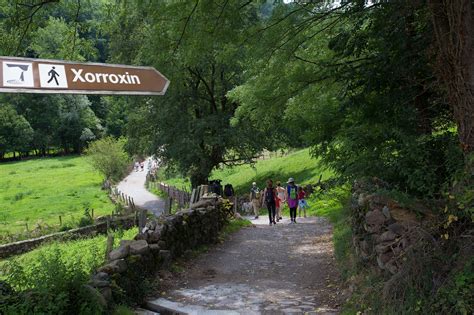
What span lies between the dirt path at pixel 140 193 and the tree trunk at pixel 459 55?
24.1 meters

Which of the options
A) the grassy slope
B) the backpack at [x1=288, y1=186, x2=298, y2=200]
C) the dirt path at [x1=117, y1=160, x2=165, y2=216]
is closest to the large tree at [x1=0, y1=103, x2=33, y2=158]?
the dirt path at [x1=117, y1=160, x2=165, y2=216]

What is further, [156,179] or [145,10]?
[156,179]

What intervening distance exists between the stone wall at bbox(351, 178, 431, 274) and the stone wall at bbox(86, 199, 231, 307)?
3.36m

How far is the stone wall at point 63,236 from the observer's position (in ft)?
70.2

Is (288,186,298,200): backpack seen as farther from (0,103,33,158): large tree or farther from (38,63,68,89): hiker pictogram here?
(0,103,33,158): large tree

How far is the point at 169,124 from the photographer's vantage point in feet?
85.7

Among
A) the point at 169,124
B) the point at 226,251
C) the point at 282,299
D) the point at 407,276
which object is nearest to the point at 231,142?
the point at 169,124

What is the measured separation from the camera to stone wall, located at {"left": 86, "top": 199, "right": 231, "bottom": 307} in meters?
6.18

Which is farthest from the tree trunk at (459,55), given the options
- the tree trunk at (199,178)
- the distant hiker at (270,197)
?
the tree trunk at (199,178)

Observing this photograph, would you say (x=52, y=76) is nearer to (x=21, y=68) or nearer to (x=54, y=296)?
(x=21, y=68)

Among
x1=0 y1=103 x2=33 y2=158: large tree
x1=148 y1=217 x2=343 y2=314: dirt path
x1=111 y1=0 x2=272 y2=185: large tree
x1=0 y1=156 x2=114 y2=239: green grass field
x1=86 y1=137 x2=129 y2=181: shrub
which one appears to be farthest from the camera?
x1=0 y1=103 x2=33 y2=158: large tree

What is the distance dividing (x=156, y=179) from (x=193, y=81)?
A: 957 inches

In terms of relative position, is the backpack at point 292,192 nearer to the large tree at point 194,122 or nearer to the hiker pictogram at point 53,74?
the large tree at point 194,122

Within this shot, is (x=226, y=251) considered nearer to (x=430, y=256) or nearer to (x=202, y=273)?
(x=202, y=273)
